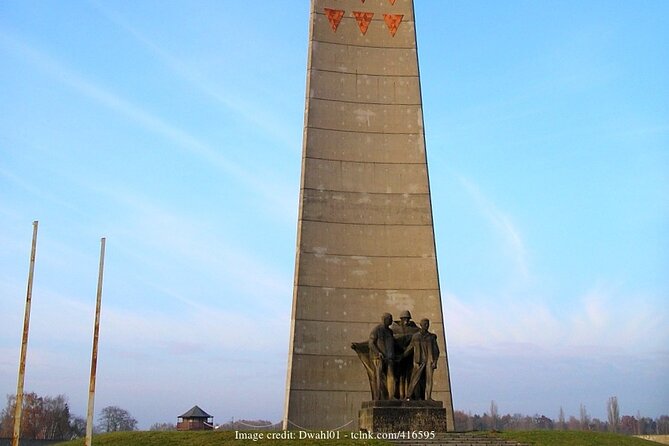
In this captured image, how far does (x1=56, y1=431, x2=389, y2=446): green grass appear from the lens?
1289 cm

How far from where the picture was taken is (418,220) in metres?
21.2

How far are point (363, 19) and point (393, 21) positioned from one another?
0.95 m

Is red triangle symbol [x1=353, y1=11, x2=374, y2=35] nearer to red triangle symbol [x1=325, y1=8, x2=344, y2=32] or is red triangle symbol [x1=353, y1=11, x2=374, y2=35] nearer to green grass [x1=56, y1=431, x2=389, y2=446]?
red triangle symbol [x1=325, y1=8, x2=344, y2=32]

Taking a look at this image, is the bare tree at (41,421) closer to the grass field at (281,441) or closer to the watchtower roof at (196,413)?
the watchtower roof at (196,413)

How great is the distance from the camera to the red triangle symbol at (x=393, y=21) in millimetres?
22891

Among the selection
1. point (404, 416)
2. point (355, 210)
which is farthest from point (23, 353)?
point (355, 210)

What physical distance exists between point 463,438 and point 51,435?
36664mm

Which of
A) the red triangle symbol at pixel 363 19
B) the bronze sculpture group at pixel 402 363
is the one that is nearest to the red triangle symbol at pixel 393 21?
the red triangle symbol at pixel 363 19

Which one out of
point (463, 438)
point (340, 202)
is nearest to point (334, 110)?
point (340, 202)

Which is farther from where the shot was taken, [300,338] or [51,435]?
[51,435]

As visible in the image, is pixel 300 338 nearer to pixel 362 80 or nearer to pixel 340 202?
pixel 340 202

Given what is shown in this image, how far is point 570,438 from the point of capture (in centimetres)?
1512

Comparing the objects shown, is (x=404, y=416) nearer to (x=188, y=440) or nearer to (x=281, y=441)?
(x=281, y=441)

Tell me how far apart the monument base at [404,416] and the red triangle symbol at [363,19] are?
42.5 feet
